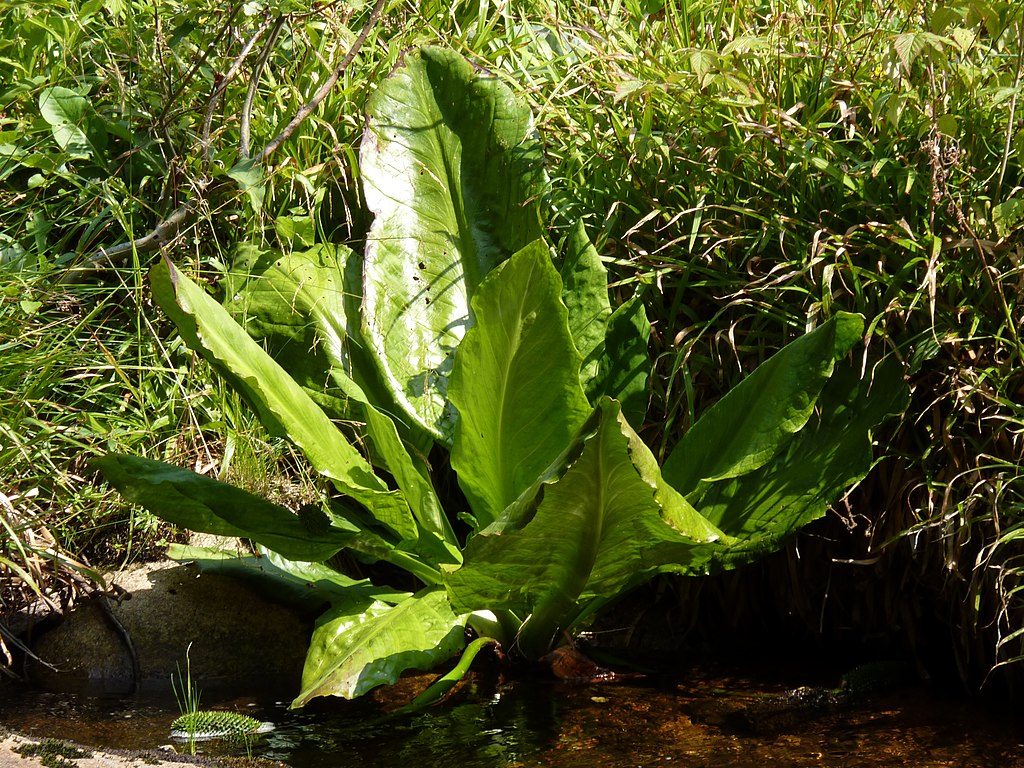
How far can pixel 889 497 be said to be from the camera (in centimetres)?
195

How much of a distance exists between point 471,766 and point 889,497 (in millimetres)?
907

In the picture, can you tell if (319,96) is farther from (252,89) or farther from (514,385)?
(514,385)

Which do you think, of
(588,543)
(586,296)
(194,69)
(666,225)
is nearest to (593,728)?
(588,543)

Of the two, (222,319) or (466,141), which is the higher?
(466,141)

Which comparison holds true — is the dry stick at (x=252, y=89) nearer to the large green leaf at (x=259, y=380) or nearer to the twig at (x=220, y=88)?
the twig at (x=220, y=88)

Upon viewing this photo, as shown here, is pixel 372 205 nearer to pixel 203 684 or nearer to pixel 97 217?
pixel 97 217

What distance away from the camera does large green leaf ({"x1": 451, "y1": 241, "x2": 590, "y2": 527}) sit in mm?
1768

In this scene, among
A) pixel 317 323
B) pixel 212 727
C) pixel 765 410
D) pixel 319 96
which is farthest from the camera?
pixel 319 96

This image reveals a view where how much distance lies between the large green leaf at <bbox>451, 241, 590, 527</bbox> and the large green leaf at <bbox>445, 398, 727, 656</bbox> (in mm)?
237

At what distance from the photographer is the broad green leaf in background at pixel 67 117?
268 cm

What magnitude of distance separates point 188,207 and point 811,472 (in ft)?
5.32

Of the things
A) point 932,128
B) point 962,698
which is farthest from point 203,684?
point 932,128

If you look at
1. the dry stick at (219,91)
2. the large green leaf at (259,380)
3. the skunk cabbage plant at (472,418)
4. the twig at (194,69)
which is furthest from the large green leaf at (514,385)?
the twig at (194,69)

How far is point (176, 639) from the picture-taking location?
2.15 m
